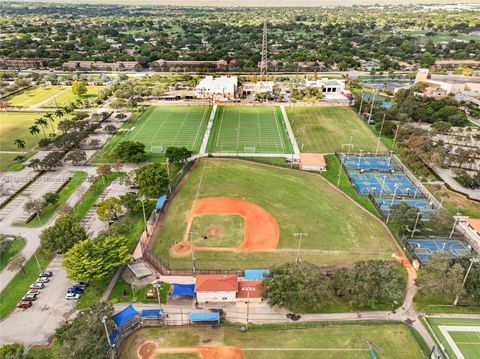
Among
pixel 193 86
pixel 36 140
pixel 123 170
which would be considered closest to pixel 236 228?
pixel 123 170

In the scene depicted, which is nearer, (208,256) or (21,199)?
(208,256)

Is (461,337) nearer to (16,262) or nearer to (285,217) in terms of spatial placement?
(285,217)

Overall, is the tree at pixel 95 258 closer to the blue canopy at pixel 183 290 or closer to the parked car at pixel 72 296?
the parked car at pixel 72 296

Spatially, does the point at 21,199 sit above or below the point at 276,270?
below

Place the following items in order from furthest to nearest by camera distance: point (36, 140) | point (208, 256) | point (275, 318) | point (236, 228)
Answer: point (36, 140) → point (236, 228) → point (208, 256) → point (275, 318)

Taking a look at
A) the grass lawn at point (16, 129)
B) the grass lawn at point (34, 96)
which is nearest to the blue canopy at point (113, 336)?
the grass lawn at point (16, 129)

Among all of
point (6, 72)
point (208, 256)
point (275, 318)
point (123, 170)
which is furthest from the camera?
point (6, 72)

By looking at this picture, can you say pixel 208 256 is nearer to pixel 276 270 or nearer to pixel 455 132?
pixel 276 270
